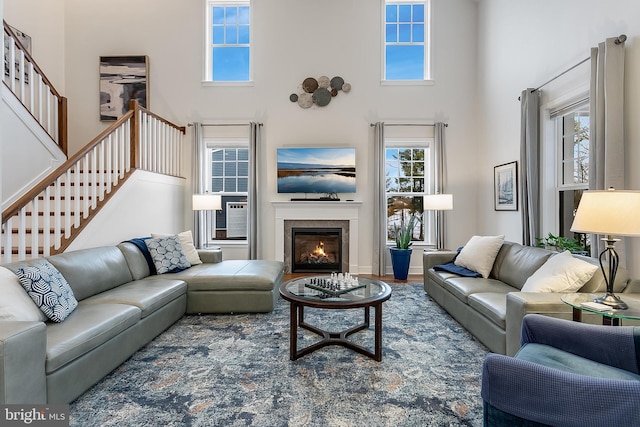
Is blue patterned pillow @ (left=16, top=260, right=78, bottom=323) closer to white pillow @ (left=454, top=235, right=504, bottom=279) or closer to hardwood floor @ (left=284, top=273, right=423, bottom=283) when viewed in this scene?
hardwood floor @ (left=284, top=273, right=423, bottom=283)

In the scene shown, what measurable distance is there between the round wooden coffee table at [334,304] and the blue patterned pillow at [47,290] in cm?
145

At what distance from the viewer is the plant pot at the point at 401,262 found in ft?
16.6

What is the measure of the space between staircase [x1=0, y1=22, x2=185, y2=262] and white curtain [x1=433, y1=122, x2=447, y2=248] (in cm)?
421

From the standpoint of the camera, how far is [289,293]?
2.64 m

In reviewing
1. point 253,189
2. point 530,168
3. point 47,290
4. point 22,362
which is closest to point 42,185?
point 47,290

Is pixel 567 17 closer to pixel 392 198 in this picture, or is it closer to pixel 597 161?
pixel 597 161

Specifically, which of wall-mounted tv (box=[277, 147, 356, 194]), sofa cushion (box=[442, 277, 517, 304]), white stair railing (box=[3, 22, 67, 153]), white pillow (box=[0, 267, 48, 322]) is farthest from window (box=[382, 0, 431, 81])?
white pillow (box=[0, 267, 48, 322])

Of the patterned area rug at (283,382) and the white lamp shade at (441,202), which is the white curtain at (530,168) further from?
the patterned area rug at (283,382)

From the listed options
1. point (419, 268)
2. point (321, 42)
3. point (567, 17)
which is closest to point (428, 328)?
point (419, 268)

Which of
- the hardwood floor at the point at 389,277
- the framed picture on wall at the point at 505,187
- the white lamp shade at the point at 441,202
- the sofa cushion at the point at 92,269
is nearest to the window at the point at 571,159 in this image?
the framed picture on wall at the point at 505,187

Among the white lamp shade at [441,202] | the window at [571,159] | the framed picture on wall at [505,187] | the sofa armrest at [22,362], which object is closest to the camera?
the sofa armrest at [22,362]

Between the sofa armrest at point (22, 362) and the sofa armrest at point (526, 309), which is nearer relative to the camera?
the sofa armrest at point (22, 362)

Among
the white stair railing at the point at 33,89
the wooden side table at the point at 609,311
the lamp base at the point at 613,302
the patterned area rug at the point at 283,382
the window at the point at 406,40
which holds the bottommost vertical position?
the patterned area rug at the point at 283,382

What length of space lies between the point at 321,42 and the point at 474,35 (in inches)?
99.7
